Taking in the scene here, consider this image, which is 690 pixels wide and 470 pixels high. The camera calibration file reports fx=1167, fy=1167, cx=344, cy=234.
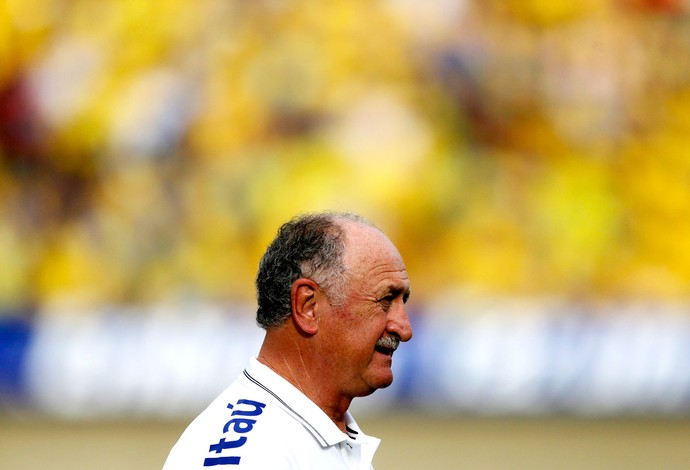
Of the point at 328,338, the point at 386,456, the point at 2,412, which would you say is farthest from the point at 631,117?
the point at 328,338

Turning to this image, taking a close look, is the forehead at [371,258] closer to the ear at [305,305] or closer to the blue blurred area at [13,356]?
the ear at [305,305]

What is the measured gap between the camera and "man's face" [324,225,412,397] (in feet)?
7.66

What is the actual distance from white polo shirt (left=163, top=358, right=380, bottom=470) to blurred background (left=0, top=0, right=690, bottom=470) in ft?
11.3

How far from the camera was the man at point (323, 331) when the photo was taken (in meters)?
2.27

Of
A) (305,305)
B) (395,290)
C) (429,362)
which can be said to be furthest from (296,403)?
(429,362)

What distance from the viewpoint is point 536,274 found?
19.2 ft

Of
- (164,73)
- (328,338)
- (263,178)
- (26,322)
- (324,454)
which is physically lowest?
(324,454)

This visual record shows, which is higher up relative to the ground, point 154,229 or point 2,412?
point 154,229

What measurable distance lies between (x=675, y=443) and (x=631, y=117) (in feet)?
5.46

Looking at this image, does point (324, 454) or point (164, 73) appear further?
point (164, 73)

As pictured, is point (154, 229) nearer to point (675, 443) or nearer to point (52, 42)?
point (52, 42)

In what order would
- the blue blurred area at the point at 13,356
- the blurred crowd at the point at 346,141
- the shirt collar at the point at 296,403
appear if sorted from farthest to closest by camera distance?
the blurred crowd at the point at 346,141 < the blue blurred area at the point at 13,356 < the shirt collar at the point at 296,403

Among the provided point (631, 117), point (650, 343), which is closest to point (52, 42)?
point (631, 117)

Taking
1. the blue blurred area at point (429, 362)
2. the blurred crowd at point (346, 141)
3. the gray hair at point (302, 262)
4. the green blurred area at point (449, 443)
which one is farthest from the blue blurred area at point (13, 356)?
the gray hair at point (302, 262)
